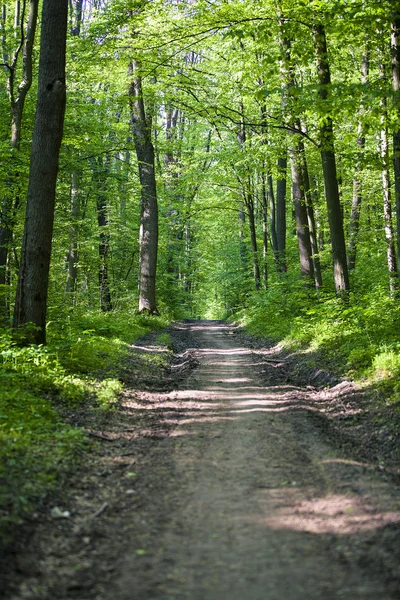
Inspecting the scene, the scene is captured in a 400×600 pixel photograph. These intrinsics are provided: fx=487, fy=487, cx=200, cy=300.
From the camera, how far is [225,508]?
4.11 metres

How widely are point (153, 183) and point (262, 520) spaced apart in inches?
658

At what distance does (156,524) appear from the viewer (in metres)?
3.89

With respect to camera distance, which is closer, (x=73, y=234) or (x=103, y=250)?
(x=73, y=234)

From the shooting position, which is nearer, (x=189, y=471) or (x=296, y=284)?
(x=189, y=471)

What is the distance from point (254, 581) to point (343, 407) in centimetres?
476

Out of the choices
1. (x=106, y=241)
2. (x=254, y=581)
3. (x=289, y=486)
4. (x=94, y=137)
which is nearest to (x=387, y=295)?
(x=289, y=486)

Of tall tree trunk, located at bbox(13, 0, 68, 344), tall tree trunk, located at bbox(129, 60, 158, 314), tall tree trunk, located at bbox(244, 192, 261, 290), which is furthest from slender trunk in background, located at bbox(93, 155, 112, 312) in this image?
tall tree trunk, located at bbox(13, 0, 68, 344)

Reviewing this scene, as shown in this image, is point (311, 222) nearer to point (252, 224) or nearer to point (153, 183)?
point (153, 183)

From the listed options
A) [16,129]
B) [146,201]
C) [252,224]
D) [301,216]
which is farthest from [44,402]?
[252,224]

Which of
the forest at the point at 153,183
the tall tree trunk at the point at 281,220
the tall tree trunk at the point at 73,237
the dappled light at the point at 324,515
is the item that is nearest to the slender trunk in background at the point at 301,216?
the forest at the point at 153,183

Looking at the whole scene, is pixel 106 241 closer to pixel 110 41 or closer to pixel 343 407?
pixel 110 41

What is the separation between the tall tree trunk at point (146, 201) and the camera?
1856 cm

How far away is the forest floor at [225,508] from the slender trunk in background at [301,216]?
9.93 meters

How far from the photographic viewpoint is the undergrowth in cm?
781
